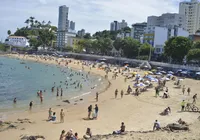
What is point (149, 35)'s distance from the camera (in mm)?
100750

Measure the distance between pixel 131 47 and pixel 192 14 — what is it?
7052cm

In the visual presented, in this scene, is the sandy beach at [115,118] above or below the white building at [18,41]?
below

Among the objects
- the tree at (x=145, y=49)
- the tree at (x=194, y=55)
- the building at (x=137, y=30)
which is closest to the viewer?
the tree at (x=194, y=55)

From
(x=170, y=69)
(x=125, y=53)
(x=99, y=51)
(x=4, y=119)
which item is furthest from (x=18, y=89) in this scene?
(x=99, y=51)

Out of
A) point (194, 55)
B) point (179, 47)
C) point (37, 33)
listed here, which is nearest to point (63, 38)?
point (37, 33)

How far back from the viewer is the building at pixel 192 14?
146 m

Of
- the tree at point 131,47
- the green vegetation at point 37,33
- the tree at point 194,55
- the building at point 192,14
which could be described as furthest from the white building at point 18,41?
the tree at point 194,55

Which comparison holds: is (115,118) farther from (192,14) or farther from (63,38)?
(63,38)

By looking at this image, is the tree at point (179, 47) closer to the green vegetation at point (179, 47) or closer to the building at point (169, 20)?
the green vegetation at point (179, 47)

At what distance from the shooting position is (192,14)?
Answer: 146m

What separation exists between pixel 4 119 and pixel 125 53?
7291 centimetres

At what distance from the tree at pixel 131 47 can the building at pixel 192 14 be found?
66.1 meters

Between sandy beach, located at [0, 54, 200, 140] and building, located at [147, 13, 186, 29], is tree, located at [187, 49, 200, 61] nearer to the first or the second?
sandy beach, located at [0, 54, 200, 140]

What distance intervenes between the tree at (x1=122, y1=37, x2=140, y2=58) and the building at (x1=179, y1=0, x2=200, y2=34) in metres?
66.1
